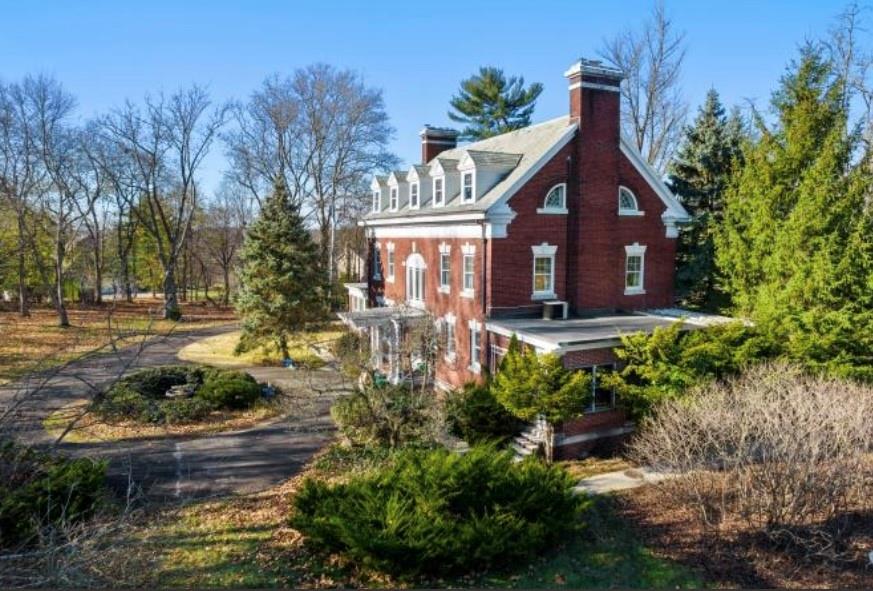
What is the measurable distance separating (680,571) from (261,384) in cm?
1877

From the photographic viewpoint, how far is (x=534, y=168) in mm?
21016

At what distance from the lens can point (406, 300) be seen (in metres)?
28.3

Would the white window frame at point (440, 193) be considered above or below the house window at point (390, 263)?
above

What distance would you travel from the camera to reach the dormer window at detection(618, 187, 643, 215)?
22891 millimetres

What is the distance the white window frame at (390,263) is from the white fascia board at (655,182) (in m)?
13.2

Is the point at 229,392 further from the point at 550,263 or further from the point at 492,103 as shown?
the point at 492,103

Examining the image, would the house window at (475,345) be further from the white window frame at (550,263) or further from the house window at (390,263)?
the house window at (390,263)

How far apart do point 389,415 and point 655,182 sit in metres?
15.0

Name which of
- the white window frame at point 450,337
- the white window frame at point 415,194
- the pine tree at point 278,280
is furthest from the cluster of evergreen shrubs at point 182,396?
the white window frame at point 415,194

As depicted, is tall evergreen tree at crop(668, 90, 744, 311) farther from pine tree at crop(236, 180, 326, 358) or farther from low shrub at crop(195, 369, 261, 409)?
low shrub at crop(195, 369, 261, 409)

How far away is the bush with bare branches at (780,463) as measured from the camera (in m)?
11.3

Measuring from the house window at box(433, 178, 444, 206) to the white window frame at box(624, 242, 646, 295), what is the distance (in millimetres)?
8219

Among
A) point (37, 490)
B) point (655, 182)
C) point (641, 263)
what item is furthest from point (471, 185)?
point (37, 490)

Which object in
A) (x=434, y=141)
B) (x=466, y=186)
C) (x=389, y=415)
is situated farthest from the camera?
(x=434, y=141)
